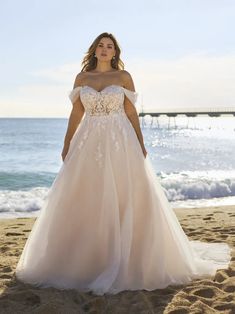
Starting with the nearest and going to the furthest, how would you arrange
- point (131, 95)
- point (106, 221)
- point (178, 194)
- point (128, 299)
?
point (128, 299) → point (106, 221) → point (131, 95) → point (178, 194)

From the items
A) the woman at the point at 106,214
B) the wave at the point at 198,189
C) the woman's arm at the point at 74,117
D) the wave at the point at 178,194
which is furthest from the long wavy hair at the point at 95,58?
the wave at the point at 198,189

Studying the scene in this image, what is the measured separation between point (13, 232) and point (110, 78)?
12.2ft

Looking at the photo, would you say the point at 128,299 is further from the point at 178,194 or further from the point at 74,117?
the point at 178,194

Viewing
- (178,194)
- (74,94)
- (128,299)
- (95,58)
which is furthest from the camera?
(178,194)

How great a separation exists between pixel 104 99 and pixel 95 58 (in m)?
0.59

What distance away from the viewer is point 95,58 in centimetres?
480

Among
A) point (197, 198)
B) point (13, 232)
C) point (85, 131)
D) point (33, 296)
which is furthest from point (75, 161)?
point (197, 198)

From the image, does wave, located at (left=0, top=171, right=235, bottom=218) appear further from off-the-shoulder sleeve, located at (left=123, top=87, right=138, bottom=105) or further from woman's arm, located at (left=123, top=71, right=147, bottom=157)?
off-the-shoulder sleeve, located at (left=123, top=87, right=138, bottom=105)

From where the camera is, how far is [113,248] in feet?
13.8

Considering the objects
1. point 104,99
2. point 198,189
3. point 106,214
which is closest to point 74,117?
point 104,99

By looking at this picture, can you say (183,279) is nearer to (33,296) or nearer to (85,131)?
(33,296)

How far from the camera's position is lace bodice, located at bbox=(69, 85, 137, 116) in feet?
14.6

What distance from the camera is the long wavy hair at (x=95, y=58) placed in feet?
15.3

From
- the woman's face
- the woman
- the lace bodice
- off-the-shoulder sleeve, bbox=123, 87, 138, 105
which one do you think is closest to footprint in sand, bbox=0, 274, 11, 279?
the woman
